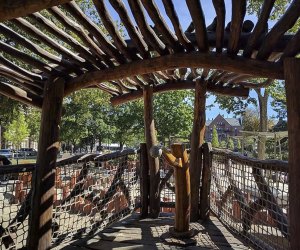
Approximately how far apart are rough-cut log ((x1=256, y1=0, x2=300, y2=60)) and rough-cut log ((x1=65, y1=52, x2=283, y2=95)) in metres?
0.11

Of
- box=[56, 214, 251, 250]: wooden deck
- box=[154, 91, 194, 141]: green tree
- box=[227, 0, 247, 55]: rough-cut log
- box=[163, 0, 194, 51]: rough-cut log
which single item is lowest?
box=[56, 214, 251, 250]: wooden deck

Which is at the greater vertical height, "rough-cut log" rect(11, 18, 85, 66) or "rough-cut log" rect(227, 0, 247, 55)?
"rough-cut log" rect(11, 18, 85, 66)

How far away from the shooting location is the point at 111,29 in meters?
2.80

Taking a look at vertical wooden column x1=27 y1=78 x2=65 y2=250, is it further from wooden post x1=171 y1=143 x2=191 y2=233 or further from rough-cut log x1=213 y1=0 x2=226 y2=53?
rough-cut log x1=213 y1=0 x2=226 y2=53

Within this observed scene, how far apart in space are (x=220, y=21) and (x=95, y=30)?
45.7 inches

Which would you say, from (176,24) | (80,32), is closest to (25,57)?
(80,32)

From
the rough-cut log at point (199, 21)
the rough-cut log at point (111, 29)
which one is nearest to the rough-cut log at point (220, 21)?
the rough-cut log at point (199, 21)

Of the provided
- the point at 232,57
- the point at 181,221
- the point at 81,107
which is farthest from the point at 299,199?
the point at 81,107

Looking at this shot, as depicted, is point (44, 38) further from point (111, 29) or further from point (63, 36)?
point (111, 29)

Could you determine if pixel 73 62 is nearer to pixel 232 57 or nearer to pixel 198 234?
pixel 232 57

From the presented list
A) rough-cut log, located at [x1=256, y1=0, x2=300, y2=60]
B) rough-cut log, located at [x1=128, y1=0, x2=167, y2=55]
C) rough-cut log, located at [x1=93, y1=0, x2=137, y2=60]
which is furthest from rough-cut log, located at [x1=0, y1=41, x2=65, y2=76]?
rough-cut log, located at [x1=256, y1=0, x2=300, y2=60]

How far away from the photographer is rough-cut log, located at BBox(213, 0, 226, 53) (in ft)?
7.66

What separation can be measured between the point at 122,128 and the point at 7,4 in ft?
78.2

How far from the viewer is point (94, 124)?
27.0 m
